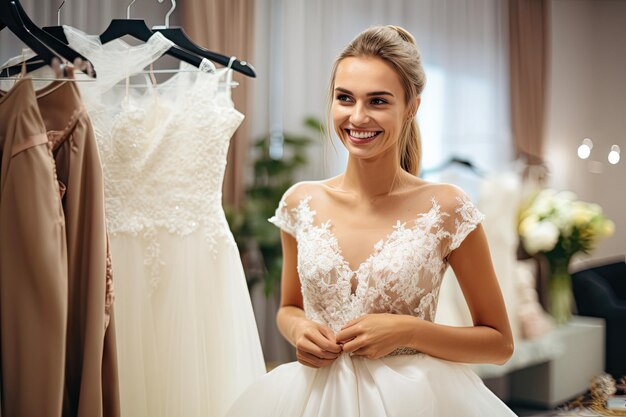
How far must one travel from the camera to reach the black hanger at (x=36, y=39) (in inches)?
55.5

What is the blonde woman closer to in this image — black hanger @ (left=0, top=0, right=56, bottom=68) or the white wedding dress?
Answer: the white wedding dress

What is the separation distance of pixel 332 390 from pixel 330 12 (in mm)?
3380

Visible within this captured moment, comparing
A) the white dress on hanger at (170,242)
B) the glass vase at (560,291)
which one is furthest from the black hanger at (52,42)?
the glass vase at (560,291)

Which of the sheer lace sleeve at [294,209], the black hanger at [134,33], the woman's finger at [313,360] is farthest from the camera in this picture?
the black hanger at [134,33]

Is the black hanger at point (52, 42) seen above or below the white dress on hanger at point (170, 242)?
above

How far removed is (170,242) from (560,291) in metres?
3.60

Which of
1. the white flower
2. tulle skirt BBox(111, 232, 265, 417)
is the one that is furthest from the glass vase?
tulle skirt BBox(111, 232, 265, 417)

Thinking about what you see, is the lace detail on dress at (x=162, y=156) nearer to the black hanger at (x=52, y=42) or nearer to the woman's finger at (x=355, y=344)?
the black hanger at (x=52, y=42)

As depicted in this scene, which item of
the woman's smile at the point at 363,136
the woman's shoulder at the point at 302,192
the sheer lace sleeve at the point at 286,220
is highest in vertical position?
the woman's smile at the point at 363,136

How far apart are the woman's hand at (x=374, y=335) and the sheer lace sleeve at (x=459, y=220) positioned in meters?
0.24

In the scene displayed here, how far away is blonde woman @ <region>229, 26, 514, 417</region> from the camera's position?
1.50 m

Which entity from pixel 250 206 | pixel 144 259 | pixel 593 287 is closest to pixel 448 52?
pixel 593 287

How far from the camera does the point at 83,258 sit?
1.56 meters

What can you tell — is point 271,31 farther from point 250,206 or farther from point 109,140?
point 109,140
